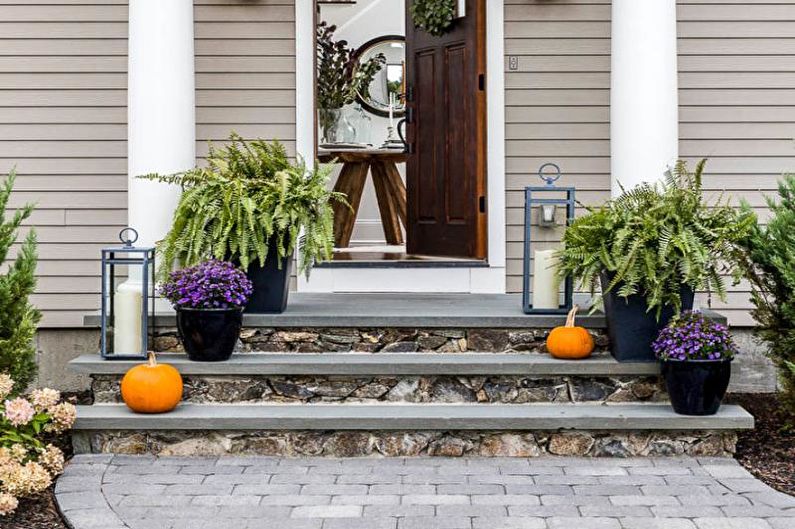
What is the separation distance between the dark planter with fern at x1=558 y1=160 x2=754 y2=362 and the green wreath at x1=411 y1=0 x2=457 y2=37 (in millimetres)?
2260

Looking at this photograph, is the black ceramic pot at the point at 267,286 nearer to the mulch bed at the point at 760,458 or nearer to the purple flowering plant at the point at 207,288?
the purple flowering plant at the point at 207,288

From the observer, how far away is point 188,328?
15.8 feet

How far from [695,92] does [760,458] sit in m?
2.39

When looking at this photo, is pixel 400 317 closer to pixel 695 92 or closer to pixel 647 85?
pixel 647 85

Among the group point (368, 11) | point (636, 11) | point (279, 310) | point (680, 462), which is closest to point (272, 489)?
point (279, 310)

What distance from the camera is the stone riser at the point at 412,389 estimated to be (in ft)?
15.9

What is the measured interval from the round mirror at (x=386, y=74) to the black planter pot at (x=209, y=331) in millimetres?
6553

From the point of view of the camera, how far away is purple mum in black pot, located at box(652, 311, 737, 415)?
4.51m

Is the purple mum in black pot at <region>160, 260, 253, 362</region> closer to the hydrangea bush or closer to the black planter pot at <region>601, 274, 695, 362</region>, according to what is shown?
the hydrangea bush

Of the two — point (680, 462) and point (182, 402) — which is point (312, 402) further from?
point (680, 462)

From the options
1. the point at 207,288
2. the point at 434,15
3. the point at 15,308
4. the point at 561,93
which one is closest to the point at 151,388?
the point at 207,288

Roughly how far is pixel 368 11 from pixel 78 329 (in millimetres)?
5999

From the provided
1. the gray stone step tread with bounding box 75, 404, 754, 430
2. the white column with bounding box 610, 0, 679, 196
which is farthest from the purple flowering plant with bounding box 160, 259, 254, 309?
the white column with bounding box 610, 0, 679, 196

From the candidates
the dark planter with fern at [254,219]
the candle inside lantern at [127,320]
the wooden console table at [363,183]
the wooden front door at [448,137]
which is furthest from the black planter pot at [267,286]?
the wooden console table at [363,183]
